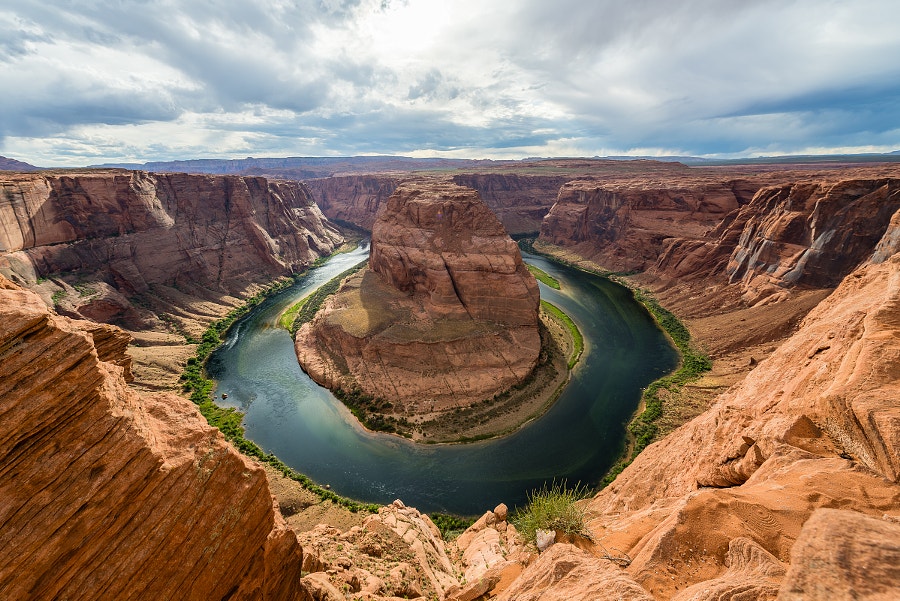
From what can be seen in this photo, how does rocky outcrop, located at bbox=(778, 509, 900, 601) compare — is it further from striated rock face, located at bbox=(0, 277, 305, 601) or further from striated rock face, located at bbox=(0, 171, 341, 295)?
striated rock face, located at bbox=(0, 171, 341, 295)

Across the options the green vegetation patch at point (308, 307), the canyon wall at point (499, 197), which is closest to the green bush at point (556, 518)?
the green vegetation patch at point (308, 307)

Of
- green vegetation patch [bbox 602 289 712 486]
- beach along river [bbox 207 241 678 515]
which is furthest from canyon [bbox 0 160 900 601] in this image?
beach along river [bbox 207 241 678 515]

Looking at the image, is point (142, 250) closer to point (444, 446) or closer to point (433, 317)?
point (433, 317)

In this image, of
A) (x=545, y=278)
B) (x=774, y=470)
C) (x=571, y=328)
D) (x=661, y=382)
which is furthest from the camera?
(x=545, y=278)

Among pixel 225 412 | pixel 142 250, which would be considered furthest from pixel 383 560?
pixel 142 250

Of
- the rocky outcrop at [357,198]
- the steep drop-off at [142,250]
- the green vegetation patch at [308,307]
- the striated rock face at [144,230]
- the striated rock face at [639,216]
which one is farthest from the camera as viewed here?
the rocky outcrop at [357,198]

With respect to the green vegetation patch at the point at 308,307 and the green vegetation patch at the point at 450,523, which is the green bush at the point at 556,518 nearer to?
the green vegetation patch at the point at 450,523

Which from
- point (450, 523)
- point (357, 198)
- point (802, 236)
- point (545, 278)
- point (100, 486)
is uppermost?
point (357, 198)

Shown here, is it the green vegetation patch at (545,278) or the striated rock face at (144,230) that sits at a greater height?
the striated rock face at (144,230)

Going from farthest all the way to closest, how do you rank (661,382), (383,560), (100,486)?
(661,382), (383,560), (100,486)
